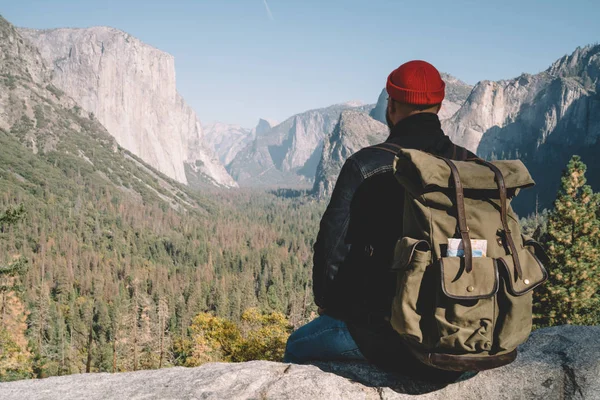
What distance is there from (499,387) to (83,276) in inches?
2839

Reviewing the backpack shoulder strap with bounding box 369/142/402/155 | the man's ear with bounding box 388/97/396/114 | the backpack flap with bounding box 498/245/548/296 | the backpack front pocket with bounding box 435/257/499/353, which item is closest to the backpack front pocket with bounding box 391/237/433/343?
the backpack front pocket with bounding box 435/257/499/353

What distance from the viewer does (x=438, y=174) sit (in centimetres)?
272

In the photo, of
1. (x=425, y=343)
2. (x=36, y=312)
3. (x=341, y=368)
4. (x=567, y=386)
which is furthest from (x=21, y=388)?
(x=36, y=312)

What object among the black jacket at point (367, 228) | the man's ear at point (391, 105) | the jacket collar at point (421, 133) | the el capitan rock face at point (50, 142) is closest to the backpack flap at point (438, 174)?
the black jacket at point (367, 228)

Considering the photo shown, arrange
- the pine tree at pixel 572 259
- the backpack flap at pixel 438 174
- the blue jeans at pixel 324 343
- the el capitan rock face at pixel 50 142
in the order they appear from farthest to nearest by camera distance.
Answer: the el capitan rock face at pixel 50 142 → the pine tree at pixel 572 259 → the blue jeans at pixel 324 343 → the backpack flap at pixel 438 174

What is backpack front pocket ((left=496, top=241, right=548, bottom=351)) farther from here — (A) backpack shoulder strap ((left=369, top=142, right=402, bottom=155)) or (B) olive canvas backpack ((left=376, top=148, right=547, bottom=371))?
(A) backpack shoulder strap ((left=369, top=142, right=402, bottom=155))

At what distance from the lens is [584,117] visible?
17088 centimetres

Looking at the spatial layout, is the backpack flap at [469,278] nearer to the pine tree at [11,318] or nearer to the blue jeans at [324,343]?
the blue jeans at [324,343]

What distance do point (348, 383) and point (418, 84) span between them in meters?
2.88

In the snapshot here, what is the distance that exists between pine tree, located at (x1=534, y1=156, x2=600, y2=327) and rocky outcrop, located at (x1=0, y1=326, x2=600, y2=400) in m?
14.6

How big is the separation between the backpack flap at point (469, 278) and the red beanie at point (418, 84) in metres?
1.43

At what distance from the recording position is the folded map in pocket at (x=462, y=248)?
2717 millimetres

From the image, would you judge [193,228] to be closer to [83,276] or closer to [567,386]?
[83,276]

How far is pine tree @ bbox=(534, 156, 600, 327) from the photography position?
1647 cm
